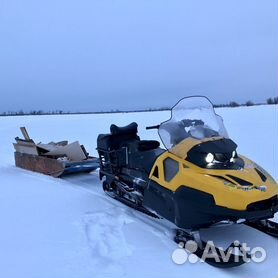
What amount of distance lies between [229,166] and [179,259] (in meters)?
0.94

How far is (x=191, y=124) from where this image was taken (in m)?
4.11

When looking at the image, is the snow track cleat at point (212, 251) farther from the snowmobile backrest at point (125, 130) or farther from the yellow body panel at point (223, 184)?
the snowmobile backrest at point (125, 130)

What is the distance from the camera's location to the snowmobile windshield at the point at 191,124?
4.00 m

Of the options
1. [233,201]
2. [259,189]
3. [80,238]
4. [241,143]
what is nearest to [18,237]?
[80,238]

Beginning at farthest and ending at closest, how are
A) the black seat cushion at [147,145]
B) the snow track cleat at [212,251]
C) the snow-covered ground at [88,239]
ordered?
the black seat cushion at [147,145] → the snow track cleat at [212,251] → the snow-covered ground at [88,239]

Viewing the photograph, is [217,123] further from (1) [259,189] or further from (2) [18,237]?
(2) [18,237]

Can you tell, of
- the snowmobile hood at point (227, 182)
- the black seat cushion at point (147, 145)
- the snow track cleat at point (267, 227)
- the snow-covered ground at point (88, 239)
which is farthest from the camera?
the black seat cushion at point (147, 145)

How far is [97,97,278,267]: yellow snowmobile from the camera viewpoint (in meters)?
3.37

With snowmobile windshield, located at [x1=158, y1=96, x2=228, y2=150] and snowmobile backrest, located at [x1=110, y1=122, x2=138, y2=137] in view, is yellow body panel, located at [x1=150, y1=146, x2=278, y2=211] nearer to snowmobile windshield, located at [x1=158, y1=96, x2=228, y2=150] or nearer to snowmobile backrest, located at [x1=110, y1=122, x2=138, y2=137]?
snowmobile windshield, located at [x1=158, y1=96, x2=228, y2=150]

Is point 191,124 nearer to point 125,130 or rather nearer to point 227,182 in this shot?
point 227,182

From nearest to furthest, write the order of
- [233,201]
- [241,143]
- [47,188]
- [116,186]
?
1. [233,201]
2. [116,186]
3. [47,188]
4. [241,143]

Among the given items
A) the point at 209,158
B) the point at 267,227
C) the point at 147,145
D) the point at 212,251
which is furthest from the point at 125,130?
the point at 212,251

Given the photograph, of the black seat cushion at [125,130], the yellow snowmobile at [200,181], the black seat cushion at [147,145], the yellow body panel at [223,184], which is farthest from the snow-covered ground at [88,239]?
the black seat cushion at [125,130]

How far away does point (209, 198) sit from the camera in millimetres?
3408
